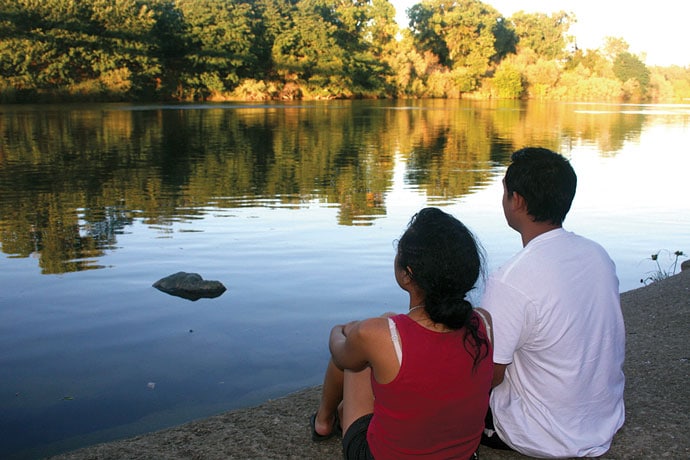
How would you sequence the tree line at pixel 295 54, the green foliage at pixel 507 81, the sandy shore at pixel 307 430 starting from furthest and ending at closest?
the green foliage at pixel 507 81
the tree line at pixel 295 54
the sandy shore at pixel 307 430

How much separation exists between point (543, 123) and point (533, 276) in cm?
3028

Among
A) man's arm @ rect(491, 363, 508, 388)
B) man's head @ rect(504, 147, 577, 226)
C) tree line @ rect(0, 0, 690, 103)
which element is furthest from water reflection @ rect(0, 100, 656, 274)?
tree line @ rect(0, 0, 690, 103)

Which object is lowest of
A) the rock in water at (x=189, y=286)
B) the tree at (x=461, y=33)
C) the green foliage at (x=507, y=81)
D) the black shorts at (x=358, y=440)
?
the rock in water at (x=189, y=286)

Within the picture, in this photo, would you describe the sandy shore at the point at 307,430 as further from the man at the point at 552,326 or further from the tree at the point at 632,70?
the tree at the point at 632,70

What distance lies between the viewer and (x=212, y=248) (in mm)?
7898

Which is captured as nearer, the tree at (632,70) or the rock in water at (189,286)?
the rock in water at (189,286)

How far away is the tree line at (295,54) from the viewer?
3994 cm

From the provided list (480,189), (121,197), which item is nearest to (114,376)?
(121,197)

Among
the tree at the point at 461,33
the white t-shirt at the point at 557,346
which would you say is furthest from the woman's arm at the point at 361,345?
the tree at the point at 461,33

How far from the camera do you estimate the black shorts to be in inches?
88.0

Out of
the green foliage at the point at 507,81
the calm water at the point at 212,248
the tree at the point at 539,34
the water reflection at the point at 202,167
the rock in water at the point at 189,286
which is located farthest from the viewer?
the tree at the point at 539,34

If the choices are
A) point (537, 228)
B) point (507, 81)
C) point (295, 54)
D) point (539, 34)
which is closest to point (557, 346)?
point (537, 228)

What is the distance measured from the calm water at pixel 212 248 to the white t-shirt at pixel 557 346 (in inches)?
90.2

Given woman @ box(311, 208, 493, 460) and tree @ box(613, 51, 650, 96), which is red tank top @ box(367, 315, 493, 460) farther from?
tree @ box(613, 51, 650, 96)
